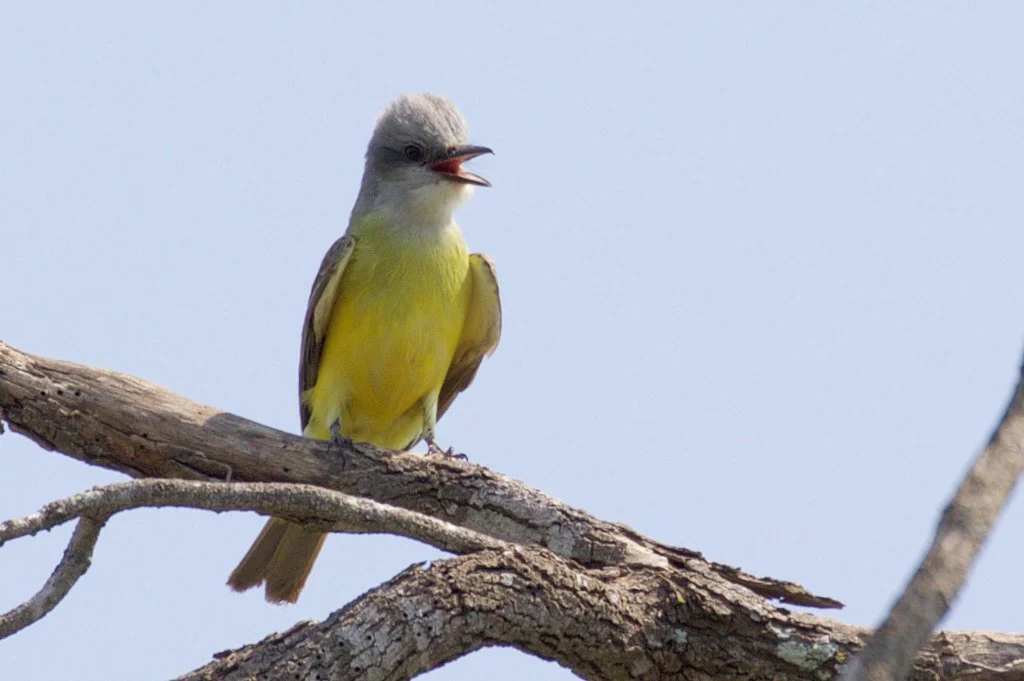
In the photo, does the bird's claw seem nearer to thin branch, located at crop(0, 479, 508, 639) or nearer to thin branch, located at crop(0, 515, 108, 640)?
thin branch, located at crop(0, 479, 508, 639)

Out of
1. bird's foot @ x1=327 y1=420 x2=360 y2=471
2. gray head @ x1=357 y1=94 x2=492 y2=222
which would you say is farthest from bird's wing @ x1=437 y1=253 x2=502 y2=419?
bird's foot @ x1=327 y1=420 x2=360 y2=471

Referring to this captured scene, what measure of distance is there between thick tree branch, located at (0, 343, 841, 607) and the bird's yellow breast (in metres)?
1.35

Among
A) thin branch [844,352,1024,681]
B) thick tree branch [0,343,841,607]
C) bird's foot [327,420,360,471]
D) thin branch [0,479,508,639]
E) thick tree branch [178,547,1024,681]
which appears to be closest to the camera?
thin branch [844,352,1024,681]

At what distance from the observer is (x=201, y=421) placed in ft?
21.0

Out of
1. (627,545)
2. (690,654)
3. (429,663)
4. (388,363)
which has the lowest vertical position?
(429,663)

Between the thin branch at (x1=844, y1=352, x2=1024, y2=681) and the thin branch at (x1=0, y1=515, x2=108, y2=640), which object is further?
the thin branch at (x1=0, y1=515, x2=108, y2=640)

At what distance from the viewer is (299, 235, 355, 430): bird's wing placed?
8141 mm

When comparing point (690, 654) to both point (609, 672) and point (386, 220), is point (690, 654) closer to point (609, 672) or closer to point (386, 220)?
point (609, 672)

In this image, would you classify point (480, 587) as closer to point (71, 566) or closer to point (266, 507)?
point (266, 507)

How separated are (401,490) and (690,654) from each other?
171 centimetres

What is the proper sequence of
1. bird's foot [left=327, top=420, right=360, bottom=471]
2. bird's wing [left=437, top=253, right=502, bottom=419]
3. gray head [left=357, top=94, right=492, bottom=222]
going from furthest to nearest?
1. gray head [left=357, top=94, right=492, bottom=222]
2. bird's wing [left=437, top=253, right=502, bottom=419]
3. bird's foot [left=327, top=420, right=360, bottom=471]

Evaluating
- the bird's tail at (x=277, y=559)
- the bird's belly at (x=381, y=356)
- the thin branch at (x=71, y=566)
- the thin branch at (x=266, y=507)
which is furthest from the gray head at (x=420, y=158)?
the thin branch at (x=71, y=566)

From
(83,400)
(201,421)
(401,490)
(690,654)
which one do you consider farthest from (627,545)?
(83,400)

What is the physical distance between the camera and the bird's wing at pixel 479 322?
334 inches
